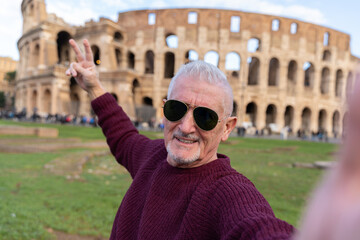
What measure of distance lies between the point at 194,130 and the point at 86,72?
1334mm

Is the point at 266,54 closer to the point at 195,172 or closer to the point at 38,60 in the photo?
the point at 38,60

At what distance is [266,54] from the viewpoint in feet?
97.5

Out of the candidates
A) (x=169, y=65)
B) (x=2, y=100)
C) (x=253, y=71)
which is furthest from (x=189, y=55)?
(x=2, y=100)

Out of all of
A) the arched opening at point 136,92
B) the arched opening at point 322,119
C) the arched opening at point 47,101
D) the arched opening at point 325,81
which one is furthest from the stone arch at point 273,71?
the arched opening at point 47,101

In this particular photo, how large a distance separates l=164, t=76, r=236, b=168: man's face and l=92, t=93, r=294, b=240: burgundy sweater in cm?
6

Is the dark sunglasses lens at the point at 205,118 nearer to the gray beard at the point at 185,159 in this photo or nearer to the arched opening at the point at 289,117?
the gray beard at the point at 185,159

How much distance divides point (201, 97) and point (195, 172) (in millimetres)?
367

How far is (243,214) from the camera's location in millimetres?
965

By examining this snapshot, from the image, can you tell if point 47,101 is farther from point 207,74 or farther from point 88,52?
point 207,74

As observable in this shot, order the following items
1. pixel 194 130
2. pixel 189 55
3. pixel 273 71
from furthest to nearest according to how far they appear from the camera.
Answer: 1. pixel 273 71
2. pixel 189 55
3. pixel 194 130

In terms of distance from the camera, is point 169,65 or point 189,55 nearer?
point 189,55

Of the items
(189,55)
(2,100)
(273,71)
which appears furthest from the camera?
(2,100)

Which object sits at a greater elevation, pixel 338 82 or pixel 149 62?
pixel 149 62

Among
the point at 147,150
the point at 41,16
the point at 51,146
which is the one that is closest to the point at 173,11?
the point at 41,16
